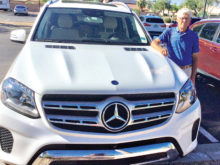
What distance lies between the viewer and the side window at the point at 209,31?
602cm

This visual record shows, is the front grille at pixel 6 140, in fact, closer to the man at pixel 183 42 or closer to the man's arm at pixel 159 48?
the man's arm at pixel 159 48

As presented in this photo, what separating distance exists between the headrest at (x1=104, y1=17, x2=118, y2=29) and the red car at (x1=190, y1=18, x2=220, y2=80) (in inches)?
106

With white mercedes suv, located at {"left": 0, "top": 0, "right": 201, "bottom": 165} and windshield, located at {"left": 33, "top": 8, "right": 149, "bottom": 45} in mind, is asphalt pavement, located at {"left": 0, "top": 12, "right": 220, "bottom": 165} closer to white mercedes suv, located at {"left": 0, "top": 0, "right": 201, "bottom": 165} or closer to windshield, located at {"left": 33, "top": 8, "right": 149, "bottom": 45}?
white mercedes suv, located at {"left": 0, "top": 0, "right": 201, "bottom": 165}

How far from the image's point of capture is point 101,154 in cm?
221

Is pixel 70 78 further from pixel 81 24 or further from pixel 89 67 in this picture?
pixel 81 24

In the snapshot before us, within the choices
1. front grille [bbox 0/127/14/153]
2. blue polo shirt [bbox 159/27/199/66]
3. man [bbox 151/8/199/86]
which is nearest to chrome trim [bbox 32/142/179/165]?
front grille [bbox 0/127/14/153]

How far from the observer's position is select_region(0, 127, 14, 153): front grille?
2.26 m

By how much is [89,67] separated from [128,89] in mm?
501

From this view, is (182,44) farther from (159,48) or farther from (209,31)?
(209,31)

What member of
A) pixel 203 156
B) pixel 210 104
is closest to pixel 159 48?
pixel 203 156

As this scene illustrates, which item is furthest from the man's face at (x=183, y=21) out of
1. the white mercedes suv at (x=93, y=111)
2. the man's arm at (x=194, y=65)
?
the white mercedes suv at (x=93, y=111)

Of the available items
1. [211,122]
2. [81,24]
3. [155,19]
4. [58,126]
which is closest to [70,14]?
[81,24]

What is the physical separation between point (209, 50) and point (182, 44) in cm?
227

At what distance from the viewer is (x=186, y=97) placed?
262cm
